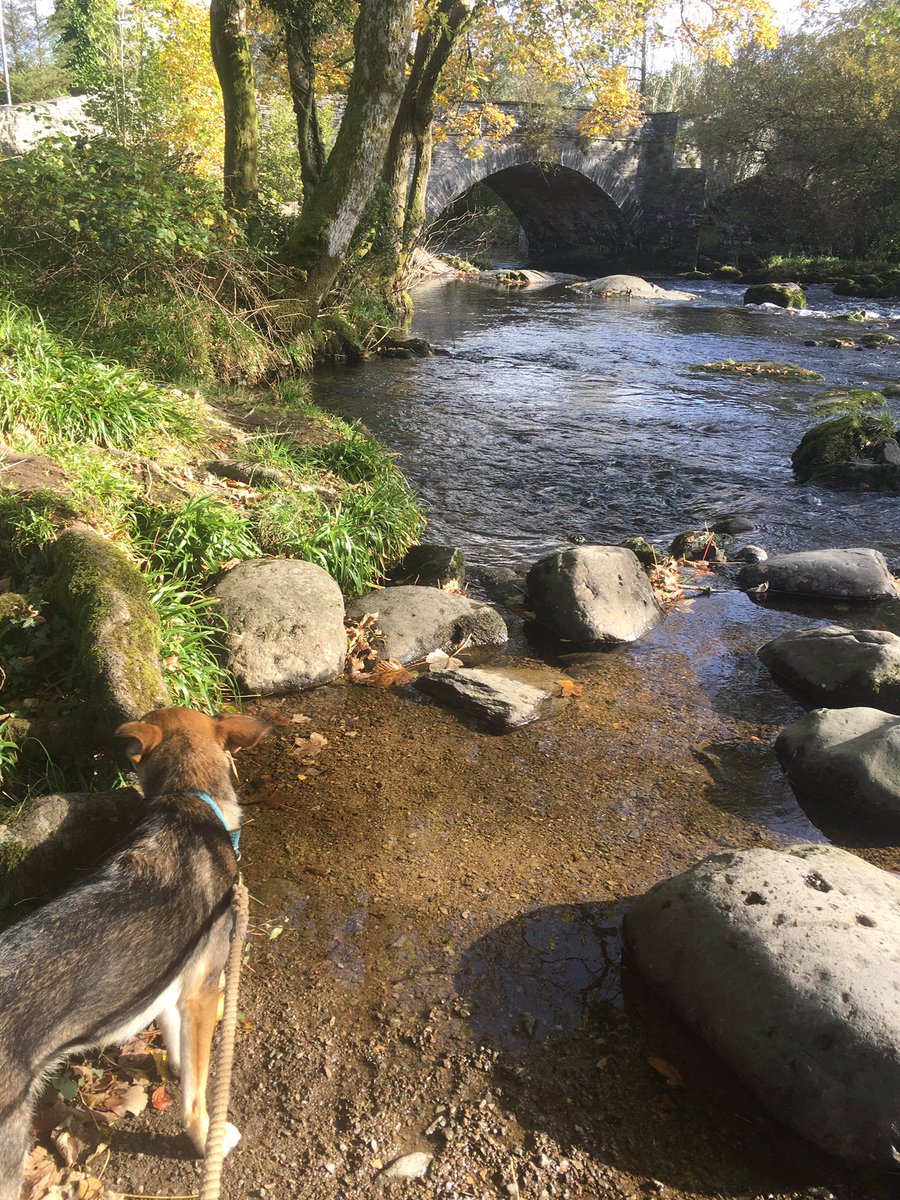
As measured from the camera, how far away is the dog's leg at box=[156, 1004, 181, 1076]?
2.47 meters

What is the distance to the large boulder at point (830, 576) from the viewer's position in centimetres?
667

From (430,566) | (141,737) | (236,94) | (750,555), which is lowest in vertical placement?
(750,555)

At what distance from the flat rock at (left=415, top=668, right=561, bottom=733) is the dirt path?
0.14 m

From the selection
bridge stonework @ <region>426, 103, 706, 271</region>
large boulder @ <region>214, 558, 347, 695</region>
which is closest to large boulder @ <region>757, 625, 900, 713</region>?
large boulder @ <region>214, 558, 347, 695</region>

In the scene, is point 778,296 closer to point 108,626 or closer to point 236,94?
point 236,94

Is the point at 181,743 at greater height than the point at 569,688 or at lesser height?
greater

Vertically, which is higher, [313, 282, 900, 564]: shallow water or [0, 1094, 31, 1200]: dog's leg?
[0, 1094, 31, 1200]: dog's leg

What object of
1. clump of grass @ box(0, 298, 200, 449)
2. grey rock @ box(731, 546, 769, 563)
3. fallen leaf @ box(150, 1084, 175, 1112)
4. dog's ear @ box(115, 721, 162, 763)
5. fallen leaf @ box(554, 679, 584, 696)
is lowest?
grey rock @ box(731, 546, 769, 563)

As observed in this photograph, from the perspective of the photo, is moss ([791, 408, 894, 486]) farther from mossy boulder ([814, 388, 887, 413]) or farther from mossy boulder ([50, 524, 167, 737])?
mossy boulder ([50, 524, 167, 737])

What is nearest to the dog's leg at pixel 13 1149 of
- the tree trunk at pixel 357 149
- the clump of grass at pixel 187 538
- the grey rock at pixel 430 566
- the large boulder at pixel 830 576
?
the clump of grass at pixel 187 538

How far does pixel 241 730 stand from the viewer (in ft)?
10.3

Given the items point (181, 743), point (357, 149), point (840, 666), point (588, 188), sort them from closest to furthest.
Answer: point (181, 743)
point (840, 666)
point (357, 149)
point (588, 188)

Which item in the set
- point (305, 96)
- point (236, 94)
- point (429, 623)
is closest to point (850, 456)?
point (429, 623)

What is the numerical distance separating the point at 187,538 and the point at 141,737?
2.59 m
